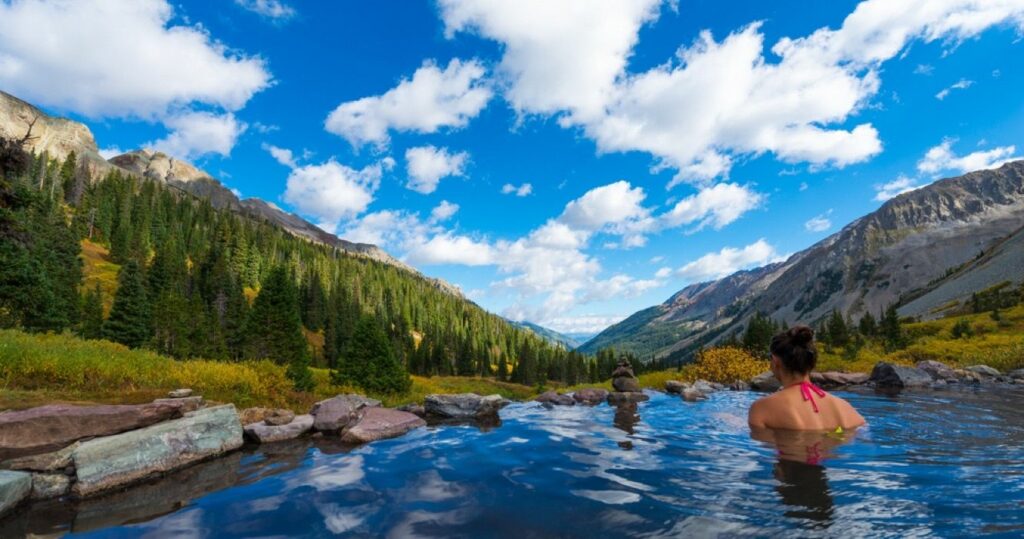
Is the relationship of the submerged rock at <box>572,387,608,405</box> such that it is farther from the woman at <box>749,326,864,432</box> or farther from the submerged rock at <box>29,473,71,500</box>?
the submerged rock at <box>29,473,71,500</box>

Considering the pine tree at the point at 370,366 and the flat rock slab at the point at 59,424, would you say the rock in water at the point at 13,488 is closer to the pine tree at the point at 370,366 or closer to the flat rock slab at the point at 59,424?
the flat rock slab at the point at 59,424

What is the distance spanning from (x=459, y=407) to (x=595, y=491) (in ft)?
35.9

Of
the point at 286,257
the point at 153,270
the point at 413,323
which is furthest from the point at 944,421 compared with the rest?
the point at 286,257

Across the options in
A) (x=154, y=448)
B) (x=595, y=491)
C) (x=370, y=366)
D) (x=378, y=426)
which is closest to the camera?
(x=595, y=491)

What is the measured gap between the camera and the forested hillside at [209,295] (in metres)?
27.7

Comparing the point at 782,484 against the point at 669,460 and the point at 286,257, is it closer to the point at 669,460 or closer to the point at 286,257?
the point at 669,460

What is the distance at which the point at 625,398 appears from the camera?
2262 cm

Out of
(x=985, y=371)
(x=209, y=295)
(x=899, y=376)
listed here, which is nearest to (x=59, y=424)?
(x=899, y=376)

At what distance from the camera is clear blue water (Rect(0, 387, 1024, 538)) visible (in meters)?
5.14

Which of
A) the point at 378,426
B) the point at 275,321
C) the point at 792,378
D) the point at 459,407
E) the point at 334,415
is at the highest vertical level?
the point at 275,321

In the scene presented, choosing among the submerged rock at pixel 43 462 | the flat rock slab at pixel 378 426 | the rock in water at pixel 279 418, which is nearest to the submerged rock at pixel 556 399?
the flat rock slab at pixel 378 426

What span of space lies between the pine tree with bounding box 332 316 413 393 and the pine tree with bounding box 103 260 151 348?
39314mm

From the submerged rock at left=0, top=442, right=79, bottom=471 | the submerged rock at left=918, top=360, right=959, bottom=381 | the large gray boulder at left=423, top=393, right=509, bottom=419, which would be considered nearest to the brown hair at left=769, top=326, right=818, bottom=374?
the large gray boulder at left=423, top=393, right=509, bottom=419

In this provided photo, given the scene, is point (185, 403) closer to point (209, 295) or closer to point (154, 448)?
point (154, 448)
